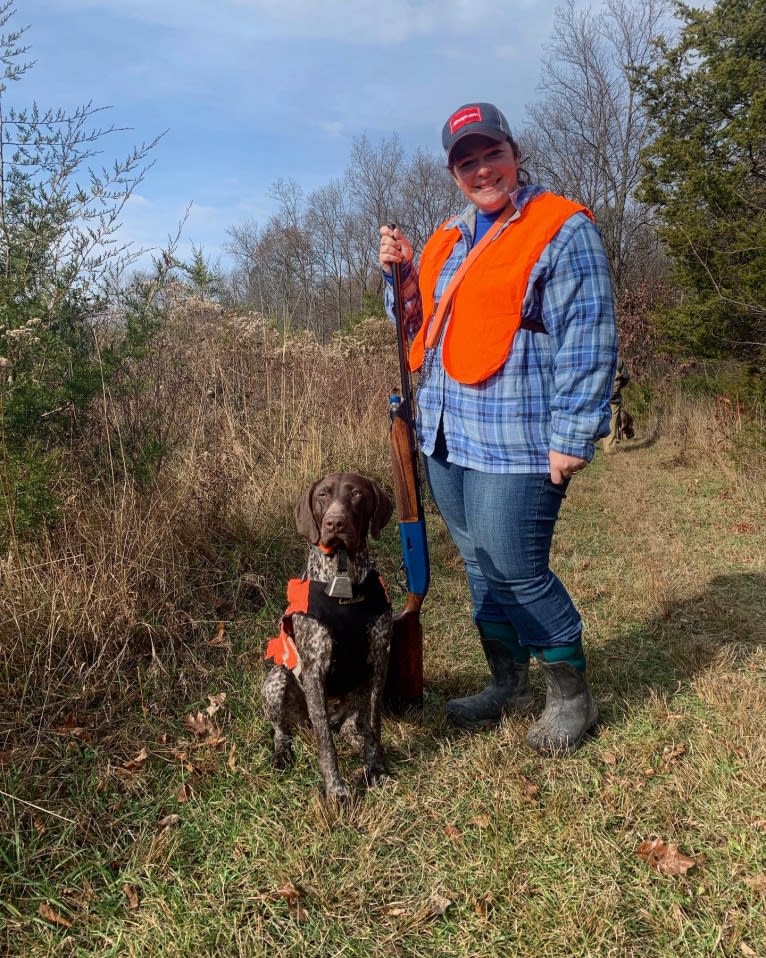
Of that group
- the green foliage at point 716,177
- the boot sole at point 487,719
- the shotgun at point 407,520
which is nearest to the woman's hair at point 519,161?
the shotgun at point 407,520

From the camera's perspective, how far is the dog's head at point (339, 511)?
2.38 m

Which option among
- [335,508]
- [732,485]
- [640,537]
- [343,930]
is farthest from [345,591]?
[732,485]

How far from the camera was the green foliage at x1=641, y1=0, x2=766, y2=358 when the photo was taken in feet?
24.0

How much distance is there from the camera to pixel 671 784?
7.99 feet

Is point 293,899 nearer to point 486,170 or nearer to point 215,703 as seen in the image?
point 215,703

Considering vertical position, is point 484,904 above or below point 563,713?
below

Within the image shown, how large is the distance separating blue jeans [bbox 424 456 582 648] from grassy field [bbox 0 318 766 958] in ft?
1.76

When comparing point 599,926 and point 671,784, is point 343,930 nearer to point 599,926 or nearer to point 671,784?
point 599,926

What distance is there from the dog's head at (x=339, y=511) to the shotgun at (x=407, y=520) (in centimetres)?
21

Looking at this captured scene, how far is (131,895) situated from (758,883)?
1.91 metres

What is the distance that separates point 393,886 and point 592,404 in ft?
5.49

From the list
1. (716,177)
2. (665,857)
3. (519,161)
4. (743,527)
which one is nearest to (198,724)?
(665,857)

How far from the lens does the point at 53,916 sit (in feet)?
6.57


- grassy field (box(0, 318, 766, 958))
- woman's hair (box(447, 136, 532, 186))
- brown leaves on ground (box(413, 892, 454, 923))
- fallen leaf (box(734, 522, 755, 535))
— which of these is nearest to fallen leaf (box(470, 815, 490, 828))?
grassy field (box(0, 318, 766, 958))
